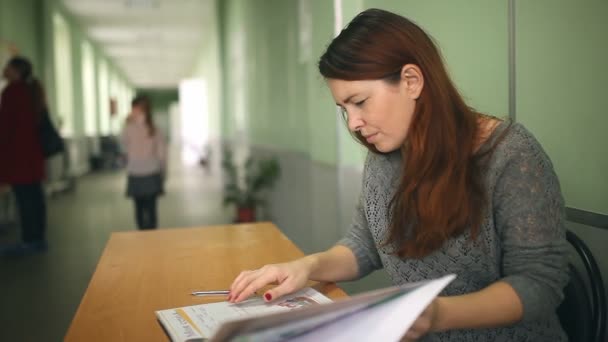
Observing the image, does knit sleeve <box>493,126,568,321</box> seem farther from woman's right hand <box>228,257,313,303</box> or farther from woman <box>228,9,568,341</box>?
woman's right hand <box>228,257,313,303</box>

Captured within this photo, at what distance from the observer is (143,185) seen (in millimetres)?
4793

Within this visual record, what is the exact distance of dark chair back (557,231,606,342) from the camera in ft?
3.51

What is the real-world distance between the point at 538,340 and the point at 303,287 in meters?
0.48

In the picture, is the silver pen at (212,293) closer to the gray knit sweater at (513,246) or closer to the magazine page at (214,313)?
the magazine page at (214,313)

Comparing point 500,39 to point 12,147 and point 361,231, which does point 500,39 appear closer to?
point 361,231

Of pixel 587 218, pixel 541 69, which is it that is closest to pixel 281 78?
pixel 541 69

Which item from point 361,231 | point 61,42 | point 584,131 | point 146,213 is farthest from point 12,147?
point 61,42

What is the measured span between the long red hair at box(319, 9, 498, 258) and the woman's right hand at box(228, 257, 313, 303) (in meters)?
0.24

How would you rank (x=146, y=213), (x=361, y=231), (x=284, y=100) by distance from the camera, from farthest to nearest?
(x=146, y=213), (x=284, y=100), (x=361, y=231)

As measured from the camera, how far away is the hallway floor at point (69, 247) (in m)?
3.00

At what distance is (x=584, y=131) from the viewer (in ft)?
4.18

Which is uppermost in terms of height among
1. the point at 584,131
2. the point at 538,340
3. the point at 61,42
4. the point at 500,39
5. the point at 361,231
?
the point at 61,42

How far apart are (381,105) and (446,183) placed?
0.64 feet

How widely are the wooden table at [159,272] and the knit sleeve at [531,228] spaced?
39cm
